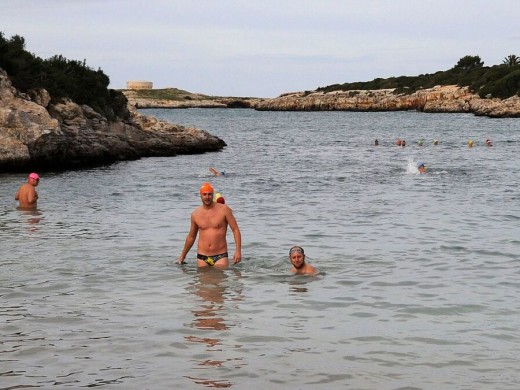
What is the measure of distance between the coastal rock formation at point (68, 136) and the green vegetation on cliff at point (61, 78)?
33.8 inches

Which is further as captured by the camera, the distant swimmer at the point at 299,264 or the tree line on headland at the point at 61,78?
the tree line on headland at the point at 61,78

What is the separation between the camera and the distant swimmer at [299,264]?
1247cm

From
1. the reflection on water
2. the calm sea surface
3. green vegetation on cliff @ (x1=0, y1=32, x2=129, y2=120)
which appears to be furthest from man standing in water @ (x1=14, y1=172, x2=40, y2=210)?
green vegetation on cliff @ (x1=0, y1=32, x2=129, y2=120)

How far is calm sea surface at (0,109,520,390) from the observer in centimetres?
796

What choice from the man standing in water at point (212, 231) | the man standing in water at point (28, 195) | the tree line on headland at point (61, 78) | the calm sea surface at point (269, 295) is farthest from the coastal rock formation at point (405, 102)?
the man standing in water at point (212, 231)

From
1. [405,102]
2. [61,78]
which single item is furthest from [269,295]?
[405,102]

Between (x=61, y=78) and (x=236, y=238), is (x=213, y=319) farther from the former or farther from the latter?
(x=61, y=78)

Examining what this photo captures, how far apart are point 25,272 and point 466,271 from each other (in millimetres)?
7257

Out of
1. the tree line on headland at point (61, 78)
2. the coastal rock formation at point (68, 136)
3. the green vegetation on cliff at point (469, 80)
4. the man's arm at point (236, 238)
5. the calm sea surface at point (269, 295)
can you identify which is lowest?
the calm sea surface at point (269, 295)

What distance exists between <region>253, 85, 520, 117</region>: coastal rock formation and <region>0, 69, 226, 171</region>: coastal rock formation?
219 feet

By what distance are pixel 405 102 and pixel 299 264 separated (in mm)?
132611

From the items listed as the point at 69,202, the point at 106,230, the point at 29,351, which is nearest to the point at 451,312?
the point at 29,351

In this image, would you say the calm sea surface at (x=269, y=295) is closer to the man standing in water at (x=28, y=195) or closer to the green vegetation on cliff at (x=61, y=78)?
the man standing in water at (x=28, y=195)

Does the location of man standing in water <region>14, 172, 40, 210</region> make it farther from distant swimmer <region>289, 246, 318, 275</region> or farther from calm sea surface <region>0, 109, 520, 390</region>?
distant swimmer <region>289, 246, 318, 275</region>
